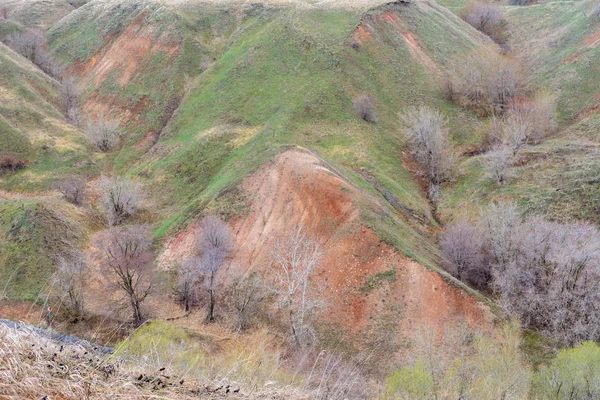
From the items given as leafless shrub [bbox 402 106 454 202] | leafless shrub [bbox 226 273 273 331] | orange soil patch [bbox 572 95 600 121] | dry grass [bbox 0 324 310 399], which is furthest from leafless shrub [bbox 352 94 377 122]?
dry grass [bbox 0 324 310 399]

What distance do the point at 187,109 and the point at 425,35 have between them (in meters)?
33.4

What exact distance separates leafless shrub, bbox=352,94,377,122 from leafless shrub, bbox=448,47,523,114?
38.0ft

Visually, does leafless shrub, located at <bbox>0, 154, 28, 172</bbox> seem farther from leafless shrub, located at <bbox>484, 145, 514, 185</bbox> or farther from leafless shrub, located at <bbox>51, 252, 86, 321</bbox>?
leafless shrub, located at <bbox>484, 145, 514, 185</bbox>

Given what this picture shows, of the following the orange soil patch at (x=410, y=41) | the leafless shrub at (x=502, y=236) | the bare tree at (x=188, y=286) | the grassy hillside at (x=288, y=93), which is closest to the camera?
the leafless shrub at (x=502, y=236)

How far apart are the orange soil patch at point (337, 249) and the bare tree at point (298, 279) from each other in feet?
2.47

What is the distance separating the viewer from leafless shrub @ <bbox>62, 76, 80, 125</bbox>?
5904 centimetres

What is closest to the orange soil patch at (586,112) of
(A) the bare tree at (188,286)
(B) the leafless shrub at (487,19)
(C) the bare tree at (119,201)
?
(B) the leafless shrub at (487,19)

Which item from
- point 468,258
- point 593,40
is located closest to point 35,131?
point 468,258

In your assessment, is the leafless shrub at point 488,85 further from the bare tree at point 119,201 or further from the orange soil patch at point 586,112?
the bare tree at point 119,201

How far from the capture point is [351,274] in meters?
28.6

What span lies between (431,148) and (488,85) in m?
15.1

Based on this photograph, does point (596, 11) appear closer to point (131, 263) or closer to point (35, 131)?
point (131, 263)

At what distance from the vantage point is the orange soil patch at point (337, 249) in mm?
26688

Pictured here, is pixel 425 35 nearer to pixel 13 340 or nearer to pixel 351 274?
pixel 351 274
